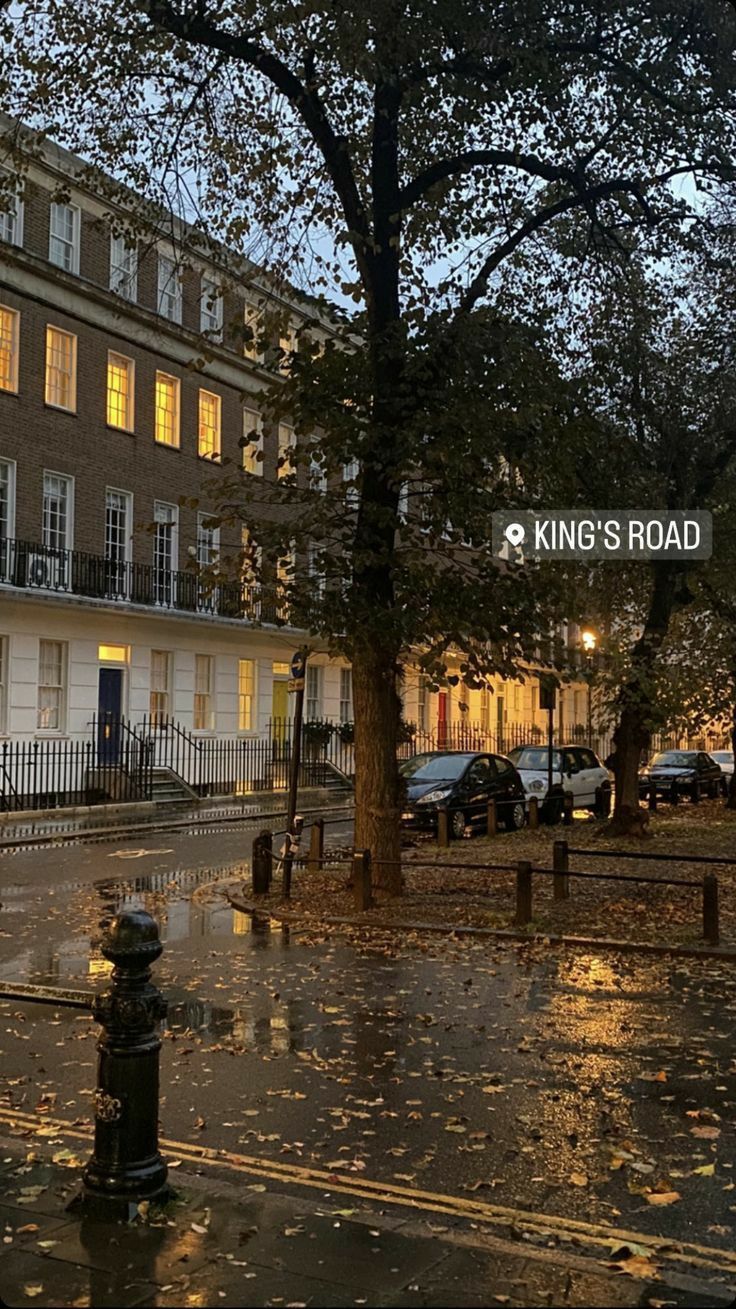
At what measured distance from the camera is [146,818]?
25250mm

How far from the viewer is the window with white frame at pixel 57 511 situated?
2900 centimetres

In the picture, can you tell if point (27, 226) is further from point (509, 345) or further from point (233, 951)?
point (233, 951)

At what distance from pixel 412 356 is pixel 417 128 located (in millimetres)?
4476

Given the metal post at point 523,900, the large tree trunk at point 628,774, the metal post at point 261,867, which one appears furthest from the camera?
the large tree trunk at point 628,774

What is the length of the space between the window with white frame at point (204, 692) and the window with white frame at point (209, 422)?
623 centimetres

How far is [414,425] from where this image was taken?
11148 millimetres

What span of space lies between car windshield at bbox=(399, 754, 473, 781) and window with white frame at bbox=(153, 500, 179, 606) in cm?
1086

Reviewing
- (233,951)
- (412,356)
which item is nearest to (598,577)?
(412,356)

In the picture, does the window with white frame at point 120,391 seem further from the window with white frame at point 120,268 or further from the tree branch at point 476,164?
the tree branch at point 476,164

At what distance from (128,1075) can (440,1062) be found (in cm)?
282

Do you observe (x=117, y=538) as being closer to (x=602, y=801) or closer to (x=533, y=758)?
(x=533, y=758)

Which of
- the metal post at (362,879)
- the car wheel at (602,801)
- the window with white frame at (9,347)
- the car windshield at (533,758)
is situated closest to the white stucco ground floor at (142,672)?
the car windshield at (533,758)

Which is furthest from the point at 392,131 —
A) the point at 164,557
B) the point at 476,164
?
the point at 164,557

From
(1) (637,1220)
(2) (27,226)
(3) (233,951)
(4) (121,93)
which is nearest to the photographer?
(1) (637,1220)
